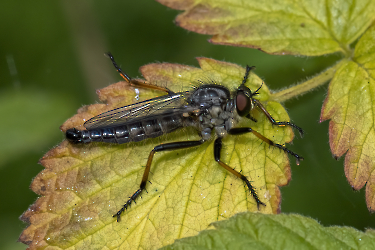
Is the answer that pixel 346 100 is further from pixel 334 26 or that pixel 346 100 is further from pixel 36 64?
pixel 36 64

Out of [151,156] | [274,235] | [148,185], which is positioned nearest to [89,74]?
[151,156]

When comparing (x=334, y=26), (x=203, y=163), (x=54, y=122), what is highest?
(x=334, y=26)

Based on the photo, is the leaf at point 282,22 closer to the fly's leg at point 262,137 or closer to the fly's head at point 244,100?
the fly's head at point 244,100

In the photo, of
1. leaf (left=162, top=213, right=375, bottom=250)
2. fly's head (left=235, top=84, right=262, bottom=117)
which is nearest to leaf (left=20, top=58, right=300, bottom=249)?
fly's head (left=235, top=84, right=262, bottom=117)

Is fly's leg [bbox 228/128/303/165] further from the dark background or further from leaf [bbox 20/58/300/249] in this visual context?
the dark background

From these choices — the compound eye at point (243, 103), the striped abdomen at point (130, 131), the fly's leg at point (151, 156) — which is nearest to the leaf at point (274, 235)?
the fly's leg at point (151, 156)

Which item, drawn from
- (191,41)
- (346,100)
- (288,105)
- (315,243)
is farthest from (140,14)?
(315,243)
